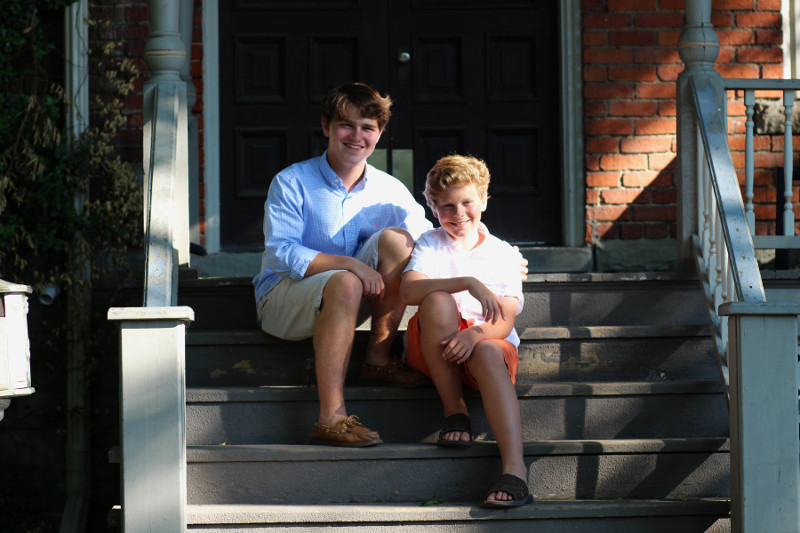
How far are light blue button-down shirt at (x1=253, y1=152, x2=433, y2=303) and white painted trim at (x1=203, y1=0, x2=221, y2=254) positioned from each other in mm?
1509

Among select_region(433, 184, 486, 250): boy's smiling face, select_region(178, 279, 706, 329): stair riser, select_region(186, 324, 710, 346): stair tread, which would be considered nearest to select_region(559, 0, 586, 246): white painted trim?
select_region(178, 279, 706, 329): stair riser

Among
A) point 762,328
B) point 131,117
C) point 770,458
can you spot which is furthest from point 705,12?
point 131,117

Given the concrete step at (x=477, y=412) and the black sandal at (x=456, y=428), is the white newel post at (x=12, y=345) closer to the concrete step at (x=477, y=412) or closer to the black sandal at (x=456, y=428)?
the concrete step at (x=477, y=412)

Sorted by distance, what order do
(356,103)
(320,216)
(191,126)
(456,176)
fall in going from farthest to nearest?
(191,126) < (320,216) < (356,103) < (456,176)

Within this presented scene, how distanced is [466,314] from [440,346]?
0.20m

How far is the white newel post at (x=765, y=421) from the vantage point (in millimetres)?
2898

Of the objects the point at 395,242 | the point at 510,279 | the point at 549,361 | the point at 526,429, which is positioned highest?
the point at 395,242

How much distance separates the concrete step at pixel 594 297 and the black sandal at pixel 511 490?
1135mm

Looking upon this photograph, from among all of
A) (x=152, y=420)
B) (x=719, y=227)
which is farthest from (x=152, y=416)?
(x=719, y=227)

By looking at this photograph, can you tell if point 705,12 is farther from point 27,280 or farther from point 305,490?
point 27,280

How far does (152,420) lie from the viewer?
9.75 ft

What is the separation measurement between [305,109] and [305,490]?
8.74 feet

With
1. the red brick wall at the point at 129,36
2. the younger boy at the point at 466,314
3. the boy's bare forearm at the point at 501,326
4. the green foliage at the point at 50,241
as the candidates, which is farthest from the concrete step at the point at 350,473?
the red brick wall at the point at 129,36

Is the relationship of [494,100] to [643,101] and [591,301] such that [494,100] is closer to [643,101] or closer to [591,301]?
A: [643,101]
